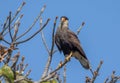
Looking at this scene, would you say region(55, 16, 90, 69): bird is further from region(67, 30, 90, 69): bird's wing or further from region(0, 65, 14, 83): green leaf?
region(0, 65, 14, 83): green leaf

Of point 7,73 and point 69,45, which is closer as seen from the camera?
point 7,73

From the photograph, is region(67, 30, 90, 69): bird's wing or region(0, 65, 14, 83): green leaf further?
region(67, 30, 90, 69): bird's wing

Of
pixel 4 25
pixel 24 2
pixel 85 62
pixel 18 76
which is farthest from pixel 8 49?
pixel 85 62

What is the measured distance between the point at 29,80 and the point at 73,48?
604 cm

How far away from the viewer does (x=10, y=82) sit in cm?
216

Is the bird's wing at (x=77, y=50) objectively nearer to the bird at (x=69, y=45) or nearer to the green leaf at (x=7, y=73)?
the bird at (x=69, y=45)

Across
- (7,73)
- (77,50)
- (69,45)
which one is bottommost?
(7,73)

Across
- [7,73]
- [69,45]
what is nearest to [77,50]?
[69,45]

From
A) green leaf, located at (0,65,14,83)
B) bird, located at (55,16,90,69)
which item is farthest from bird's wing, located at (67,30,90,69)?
green leaf, located at (0,65,14,83)

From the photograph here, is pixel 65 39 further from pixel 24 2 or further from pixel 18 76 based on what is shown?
pixel 18 76

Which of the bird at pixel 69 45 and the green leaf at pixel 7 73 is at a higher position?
the bird at pixel 69 45

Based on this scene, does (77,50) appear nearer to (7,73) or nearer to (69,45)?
(69,45)

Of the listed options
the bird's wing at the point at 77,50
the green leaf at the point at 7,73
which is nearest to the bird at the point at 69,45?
the bird's wing at the point at 77,50

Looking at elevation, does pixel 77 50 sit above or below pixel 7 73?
above
